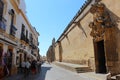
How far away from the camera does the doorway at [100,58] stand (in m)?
10.8

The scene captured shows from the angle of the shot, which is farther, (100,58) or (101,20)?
(100,58)

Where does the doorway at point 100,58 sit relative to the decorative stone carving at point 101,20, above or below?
below

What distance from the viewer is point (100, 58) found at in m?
11.0

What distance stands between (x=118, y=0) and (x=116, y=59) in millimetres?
3161

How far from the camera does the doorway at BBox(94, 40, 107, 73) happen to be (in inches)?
423

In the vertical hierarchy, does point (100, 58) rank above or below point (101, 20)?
below

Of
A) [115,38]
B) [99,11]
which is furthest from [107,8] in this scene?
[115,38]

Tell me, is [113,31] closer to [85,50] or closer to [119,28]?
[119,28]

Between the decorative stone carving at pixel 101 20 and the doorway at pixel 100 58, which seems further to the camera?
the doorway at pixel 100 58

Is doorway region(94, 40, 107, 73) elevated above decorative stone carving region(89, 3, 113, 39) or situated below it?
below

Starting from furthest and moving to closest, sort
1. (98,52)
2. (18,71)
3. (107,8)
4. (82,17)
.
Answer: (82,17) < (18,71) < (98,52) < (107,8)

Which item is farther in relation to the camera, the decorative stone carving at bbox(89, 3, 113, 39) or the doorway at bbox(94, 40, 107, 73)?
the doorway at bbox(94, 40, 107, 73)

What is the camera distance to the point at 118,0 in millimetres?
8492

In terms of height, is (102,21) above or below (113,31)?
above
